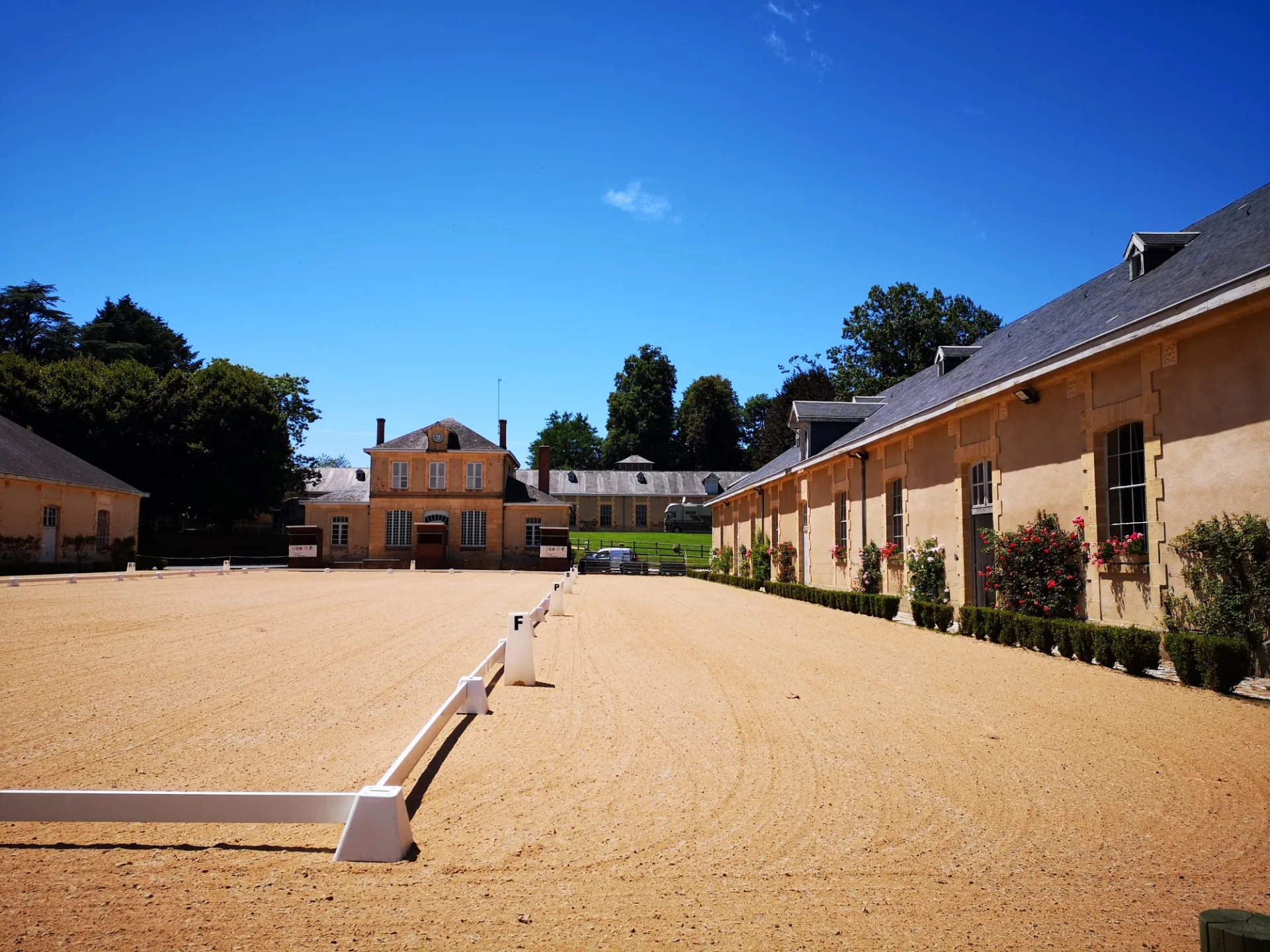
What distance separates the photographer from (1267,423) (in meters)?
8.32

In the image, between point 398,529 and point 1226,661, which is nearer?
point 1226,661

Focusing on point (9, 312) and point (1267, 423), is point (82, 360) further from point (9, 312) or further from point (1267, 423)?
point (1267, 423)

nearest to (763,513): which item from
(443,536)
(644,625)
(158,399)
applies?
(644,625)

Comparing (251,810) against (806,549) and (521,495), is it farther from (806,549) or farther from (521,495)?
(521,495)

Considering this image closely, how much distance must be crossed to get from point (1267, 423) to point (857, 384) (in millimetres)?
40208

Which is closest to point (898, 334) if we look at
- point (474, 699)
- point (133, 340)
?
point (474, 699)

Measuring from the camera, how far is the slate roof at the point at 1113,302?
1003 centimetres

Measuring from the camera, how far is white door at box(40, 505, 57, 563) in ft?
101

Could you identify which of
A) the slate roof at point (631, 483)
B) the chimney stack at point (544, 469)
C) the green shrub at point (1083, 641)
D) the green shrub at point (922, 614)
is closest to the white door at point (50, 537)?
the chimney stack at point (544, 469)

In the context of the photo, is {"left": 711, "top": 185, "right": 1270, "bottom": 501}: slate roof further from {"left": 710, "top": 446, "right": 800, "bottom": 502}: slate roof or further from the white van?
the white van

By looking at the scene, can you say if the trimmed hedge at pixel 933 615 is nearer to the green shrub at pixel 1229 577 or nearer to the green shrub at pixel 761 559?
the green shrub at pixel 1229 577

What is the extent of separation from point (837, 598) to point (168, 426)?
40.3 m

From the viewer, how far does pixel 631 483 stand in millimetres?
70062

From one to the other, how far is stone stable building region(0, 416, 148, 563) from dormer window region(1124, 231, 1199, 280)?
107ft
